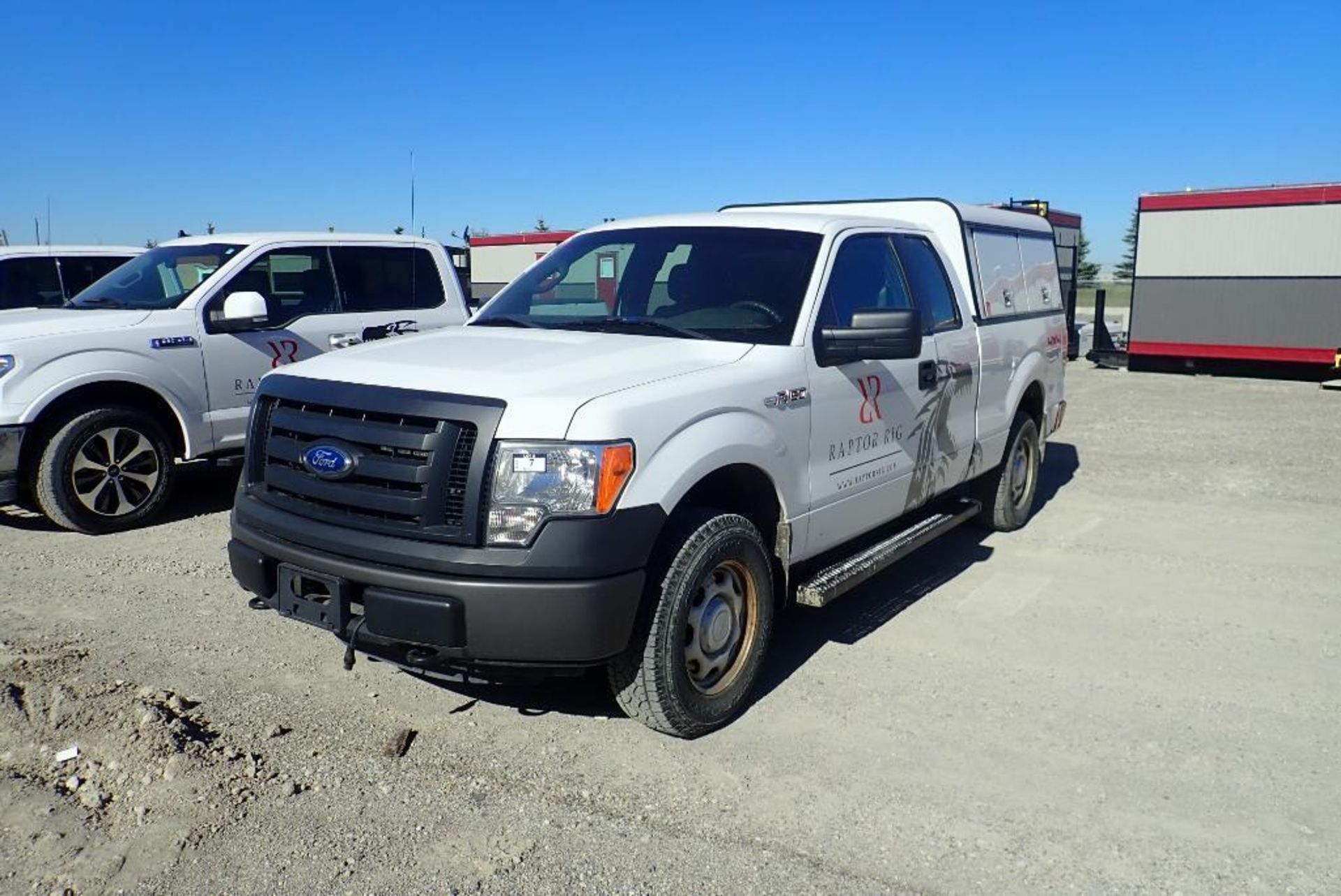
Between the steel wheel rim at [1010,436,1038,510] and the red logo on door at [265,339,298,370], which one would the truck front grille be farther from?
the steel wheel rim at [1010,436,1038,510]

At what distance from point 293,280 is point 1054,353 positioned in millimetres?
5655

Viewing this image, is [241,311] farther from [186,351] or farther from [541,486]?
[541,486]

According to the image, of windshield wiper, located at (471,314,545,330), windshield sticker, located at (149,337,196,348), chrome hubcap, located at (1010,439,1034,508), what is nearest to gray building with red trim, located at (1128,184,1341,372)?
chrome hubcap, located at (1010,439,1034,508)

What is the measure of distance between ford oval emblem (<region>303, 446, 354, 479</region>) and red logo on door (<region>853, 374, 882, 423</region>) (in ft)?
7.28

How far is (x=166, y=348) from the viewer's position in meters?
6.98

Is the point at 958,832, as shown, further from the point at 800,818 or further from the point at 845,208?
the point at 845,208

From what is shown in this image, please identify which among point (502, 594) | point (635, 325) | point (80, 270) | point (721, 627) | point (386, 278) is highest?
point (80, 270)

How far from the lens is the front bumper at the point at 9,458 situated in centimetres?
633

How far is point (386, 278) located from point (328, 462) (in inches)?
197

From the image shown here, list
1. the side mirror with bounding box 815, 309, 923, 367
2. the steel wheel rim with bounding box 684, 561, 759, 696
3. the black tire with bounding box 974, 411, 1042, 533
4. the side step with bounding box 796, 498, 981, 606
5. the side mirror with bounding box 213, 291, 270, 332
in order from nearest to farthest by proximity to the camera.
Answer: the steel wheel rim with bounding box 684, 561, 759, 696 → the side mirror with bounding box 815, 309, 923, 367 → the side step with bounding box 796, 498, 981, 606 → the black tire with bounding box 974, 411, 1042, 533 → the side mirror with bounding box 213, 291, 270, 332

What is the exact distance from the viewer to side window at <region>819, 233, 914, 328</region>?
4566 mm

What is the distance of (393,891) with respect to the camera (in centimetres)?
291

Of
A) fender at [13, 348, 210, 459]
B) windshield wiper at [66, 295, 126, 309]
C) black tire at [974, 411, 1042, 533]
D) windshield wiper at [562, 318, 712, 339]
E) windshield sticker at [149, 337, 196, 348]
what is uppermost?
windshield wiper at [66, 295, 126, 309]

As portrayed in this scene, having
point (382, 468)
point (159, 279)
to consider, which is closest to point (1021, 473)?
point (382, 468)
